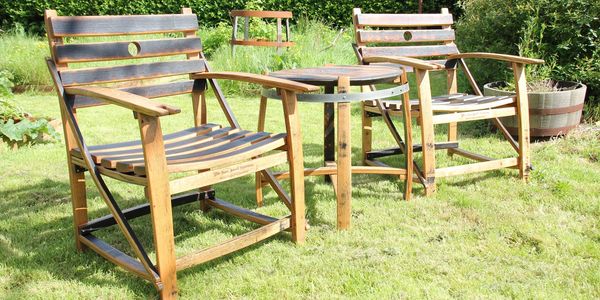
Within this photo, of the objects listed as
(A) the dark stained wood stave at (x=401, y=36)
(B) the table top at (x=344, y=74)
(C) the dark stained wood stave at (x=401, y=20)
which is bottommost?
(B) the table top at (x=344, y=74)

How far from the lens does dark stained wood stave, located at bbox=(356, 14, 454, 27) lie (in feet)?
12.3

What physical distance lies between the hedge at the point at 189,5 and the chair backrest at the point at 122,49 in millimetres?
8529

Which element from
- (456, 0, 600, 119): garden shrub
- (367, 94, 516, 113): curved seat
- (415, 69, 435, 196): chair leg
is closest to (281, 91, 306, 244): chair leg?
(415, 69, 435, 196): chair leg

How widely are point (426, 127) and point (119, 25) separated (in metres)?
1.65

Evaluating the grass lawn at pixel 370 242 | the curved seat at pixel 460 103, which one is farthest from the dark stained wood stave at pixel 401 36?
the grass lawn at pixel 370 242

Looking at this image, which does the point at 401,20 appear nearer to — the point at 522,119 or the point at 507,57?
the point at 507,57

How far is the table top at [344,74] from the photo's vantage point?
9.55ft

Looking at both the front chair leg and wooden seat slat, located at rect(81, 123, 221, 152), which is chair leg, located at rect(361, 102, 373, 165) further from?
the front chair leg

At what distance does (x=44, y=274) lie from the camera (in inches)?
97.4

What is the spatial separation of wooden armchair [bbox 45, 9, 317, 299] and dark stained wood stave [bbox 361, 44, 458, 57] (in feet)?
3.81

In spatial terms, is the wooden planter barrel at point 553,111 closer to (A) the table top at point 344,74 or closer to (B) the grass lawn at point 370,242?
(B) the grass lawn at point 370,242

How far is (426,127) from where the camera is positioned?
10.8 ft

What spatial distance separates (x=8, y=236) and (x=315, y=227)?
4.81 feet

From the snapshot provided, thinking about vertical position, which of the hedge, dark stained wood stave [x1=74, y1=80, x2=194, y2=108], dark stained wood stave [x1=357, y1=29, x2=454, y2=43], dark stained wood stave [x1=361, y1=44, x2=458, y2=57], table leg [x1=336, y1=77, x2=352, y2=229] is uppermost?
the hedge
